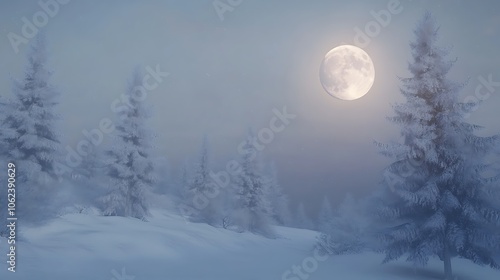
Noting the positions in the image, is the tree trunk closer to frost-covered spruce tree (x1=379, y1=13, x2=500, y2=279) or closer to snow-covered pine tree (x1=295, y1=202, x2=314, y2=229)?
frost-covered spruce tree (x1=379, y1=13, x2=500, y2=279)

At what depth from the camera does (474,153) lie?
1570 centimetres

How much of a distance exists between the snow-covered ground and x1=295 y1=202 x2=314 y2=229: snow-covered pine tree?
209 ft

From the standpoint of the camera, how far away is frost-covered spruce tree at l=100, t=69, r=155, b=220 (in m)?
29.0

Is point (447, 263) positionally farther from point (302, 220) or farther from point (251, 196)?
point (302, 220)

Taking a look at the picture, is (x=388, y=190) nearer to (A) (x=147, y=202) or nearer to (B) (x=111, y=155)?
(A) (x=147, y=202)

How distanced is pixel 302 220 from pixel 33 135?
7487 centimetres

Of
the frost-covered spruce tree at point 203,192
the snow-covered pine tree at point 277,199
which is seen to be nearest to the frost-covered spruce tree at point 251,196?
the frost-covered spruce tree at point 203,192

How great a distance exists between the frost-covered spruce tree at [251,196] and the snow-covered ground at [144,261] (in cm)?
1564

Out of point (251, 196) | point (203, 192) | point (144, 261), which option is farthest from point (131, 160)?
point (203, 192)

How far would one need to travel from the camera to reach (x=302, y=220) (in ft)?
286

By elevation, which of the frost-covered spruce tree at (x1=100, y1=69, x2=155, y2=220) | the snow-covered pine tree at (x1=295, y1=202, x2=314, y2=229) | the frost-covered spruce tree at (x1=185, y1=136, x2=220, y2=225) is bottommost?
the snow-covered pine tree at (x1=295, y1=202, x2=314, y2=229)

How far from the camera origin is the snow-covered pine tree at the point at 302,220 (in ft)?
283

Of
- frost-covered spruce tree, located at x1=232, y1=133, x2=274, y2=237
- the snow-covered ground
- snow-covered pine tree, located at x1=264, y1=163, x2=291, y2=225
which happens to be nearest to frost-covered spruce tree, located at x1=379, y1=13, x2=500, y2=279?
the snow-covered ground

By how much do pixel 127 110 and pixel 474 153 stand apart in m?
23.9
